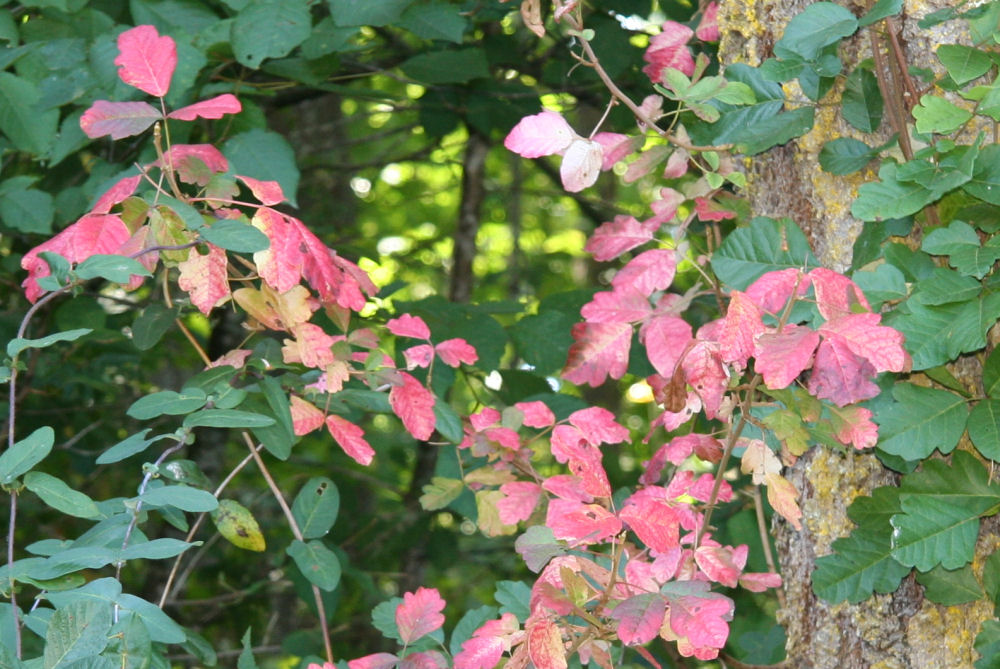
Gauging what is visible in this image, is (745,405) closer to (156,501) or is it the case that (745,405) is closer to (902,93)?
(902,93)

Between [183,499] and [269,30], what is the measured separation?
0.98m

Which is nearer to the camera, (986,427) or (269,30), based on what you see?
(986,427)

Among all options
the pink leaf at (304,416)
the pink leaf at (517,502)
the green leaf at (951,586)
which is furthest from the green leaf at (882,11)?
the pink leaf at (304,416)

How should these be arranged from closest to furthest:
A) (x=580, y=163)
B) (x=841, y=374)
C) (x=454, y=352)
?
1. (x=841, y=374)
2. (x=580, y=163)
3. (x=454, y=352)

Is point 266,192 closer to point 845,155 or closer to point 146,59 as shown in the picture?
point 146,59

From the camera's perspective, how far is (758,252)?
1.30 m

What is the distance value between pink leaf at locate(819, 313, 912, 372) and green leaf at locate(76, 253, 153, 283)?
2.62 ft

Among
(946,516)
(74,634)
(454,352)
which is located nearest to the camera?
(74,634)

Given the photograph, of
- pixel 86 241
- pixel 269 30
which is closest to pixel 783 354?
pixel 86 241

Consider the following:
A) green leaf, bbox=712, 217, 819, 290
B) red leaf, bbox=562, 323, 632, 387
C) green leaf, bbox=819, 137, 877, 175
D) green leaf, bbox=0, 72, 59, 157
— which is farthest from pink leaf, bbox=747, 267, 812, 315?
green leaf, bbox=0, 72, 59, 157

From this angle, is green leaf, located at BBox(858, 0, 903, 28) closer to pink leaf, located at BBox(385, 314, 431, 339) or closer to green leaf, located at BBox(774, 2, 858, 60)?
green leaf, located at BBox(774, 2, 858, 60)

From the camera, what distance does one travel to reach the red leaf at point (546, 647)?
3.64 feet

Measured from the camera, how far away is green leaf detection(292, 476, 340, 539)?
146 cm

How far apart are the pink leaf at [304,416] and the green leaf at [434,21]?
0.88 metres
